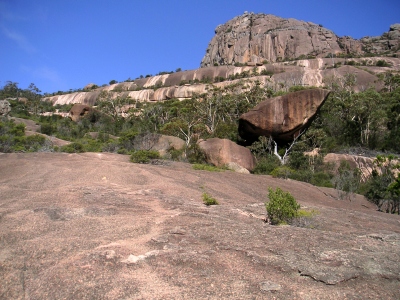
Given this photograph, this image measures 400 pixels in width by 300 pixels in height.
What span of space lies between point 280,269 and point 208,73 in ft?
183

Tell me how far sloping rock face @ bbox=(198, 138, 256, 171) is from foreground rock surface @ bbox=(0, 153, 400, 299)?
1321 cm

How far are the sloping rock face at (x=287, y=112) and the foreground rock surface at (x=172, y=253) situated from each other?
690 inches

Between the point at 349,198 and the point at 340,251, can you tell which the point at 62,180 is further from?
the point at 349,198

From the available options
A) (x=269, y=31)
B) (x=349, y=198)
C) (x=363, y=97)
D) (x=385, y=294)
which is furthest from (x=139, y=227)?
(x=269, y=31)

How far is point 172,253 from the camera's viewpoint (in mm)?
3979

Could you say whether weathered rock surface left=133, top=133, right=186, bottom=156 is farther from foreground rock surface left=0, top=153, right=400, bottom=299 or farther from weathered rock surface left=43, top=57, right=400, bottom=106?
weathered rock surface left=43, top=57, right=400, bottom=106

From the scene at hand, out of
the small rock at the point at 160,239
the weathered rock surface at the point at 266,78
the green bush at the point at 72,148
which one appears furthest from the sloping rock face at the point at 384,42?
the small rock at the point at 160,239

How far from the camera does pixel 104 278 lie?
3346 millimetres

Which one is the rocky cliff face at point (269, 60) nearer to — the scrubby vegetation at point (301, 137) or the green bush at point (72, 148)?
the scrubby vegetation at point (301, 137)

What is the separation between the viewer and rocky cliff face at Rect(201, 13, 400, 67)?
2621 inches

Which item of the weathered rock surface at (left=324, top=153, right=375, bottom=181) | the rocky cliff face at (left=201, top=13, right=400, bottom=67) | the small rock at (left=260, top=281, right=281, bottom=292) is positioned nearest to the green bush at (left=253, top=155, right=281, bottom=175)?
the weathered rock surface at (left=324, top=153, right=375, bottom=181)

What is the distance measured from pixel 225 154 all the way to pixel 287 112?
6854mm

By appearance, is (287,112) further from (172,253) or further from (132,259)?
(132,259)

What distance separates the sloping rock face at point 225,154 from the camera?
67.2 ft
